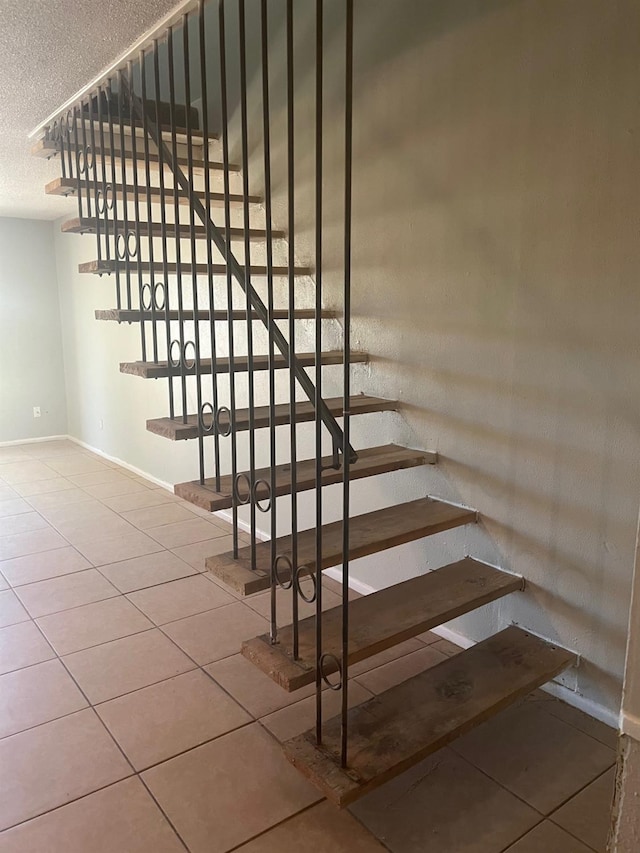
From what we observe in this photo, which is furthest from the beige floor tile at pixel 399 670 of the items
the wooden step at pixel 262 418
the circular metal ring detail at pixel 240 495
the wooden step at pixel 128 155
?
the wooden step at pixel 128 155

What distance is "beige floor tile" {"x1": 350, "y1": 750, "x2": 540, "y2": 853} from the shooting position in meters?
1.58

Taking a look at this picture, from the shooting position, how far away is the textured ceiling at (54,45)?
6.79ft

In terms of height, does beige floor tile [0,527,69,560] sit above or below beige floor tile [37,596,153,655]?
below

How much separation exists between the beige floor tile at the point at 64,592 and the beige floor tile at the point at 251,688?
86cm

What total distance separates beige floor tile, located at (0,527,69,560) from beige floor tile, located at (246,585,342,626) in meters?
1.36

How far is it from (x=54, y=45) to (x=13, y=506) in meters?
2.98

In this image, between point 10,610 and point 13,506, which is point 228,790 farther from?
point 13,506

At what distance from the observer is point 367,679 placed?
2.26 m

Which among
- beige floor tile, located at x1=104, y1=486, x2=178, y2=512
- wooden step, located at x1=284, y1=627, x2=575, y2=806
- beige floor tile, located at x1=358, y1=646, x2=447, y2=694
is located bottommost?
beige floor tile, located at x1=104, y1=486, x2=178, y2=512

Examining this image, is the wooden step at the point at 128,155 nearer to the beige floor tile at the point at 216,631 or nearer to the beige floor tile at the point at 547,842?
the beige floor tile at the point at 216,631

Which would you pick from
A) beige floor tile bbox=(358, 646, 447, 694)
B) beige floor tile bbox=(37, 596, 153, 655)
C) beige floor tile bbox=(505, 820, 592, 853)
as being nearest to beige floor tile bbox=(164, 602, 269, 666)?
beige floor tile bbox=(37, 596, 153, 655)

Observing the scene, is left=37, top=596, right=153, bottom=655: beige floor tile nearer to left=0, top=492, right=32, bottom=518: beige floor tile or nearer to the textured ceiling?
left=0, top=492, right=32, bottom=518: beige floor tile

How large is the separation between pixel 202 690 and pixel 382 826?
814 millimetres

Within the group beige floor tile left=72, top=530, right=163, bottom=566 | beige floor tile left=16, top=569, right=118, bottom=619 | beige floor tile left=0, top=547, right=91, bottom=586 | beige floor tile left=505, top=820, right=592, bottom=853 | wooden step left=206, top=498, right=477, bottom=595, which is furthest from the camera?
beige floor tile left=72, top=530, right=163, bottom=566
